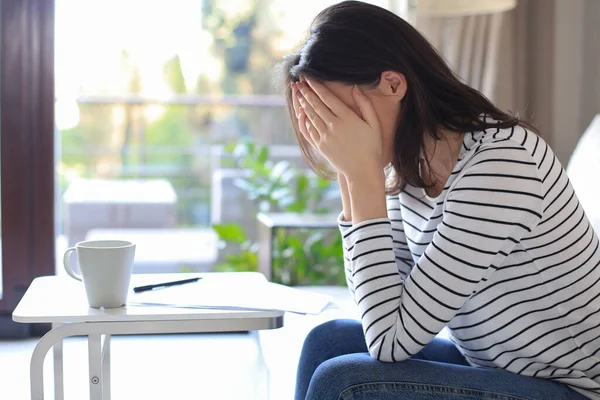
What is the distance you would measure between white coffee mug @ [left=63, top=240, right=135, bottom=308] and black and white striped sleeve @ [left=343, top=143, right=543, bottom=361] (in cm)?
35

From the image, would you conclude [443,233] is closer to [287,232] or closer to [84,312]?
[84,312]

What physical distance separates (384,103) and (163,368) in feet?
4.63

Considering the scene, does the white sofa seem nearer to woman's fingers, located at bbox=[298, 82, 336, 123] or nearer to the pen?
woman's fingers, located at bbox=[298, 82, 336, 123]

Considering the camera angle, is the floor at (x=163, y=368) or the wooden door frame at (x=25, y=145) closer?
the floor at (x=163, y=368)

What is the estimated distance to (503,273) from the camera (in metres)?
1.05

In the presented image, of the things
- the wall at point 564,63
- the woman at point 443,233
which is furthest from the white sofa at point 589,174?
the woman at point 443,233

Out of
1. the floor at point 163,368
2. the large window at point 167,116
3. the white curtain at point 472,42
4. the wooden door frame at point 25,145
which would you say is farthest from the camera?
the large window at point 167,116

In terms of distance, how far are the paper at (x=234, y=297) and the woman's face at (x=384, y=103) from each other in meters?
0.26

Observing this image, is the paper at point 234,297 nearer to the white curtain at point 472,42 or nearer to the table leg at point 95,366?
the table leg at point 95,366

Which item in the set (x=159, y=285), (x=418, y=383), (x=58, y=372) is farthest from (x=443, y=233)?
(x=58, y=372)

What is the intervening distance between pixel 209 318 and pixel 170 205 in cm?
209

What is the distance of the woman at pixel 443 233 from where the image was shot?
988 mm

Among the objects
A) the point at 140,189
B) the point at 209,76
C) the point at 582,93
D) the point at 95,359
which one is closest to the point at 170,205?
the point at 140,189

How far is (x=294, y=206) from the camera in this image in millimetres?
3006
